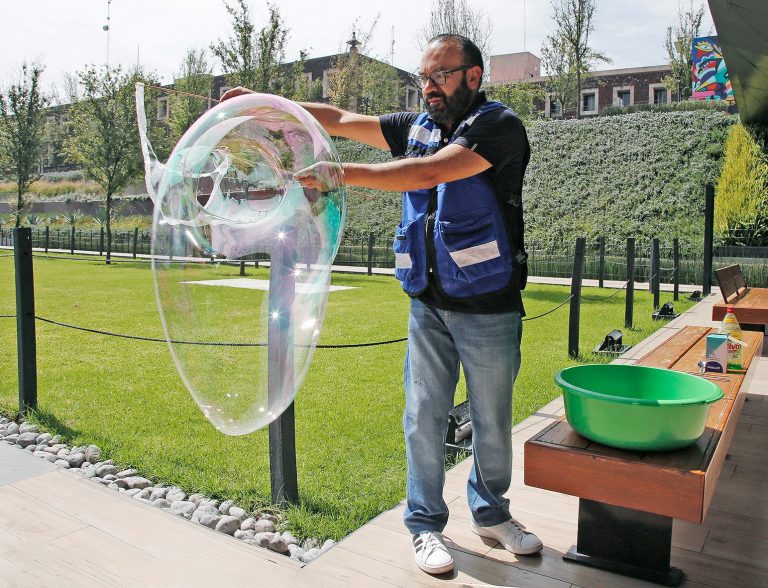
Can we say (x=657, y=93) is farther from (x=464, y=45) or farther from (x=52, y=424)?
(x=464, y=45)

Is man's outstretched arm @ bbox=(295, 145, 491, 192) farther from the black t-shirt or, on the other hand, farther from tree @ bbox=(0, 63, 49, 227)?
tree @ bbox=(0, 63, 49, 227)

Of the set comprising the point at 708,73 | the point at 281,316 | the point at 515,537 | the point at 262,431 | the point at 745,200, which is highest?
the point at 708,73

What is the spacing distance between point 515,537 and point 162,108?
2038 mm

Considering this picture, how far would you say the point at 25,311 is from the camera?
445cm

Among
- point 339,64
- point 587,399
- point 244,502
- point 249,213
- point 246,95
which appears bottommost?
point 244,502

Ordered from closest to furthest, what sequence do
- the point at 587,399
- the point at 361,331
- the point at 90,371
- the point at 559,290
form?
the point at 587,399
the point at 90,371
the point at 361,331
the point at 559,290

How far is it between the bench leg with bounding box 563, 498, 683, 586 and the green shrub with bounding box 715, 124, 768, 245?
1526 cm

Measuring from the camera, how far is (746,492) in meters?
3.22

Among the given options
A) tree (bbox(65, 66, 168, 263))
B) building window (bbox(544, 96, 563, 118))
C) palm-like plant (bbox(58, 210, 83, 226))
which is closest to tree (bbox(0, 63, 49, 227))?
tree (bbox(65, 66, 168, 263))

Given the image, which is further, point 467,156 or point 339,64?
point 339,64

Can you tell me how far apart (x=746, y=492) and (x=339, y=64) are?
110ft

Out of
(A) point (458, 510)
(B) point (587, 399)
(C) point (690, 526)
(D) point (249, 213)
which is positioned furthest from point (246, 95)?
(C) point (690, 526)

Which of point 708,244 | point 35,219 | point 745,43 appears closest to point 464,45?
point 745,43

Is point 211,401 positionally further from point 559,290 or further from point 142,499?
point 559,290
